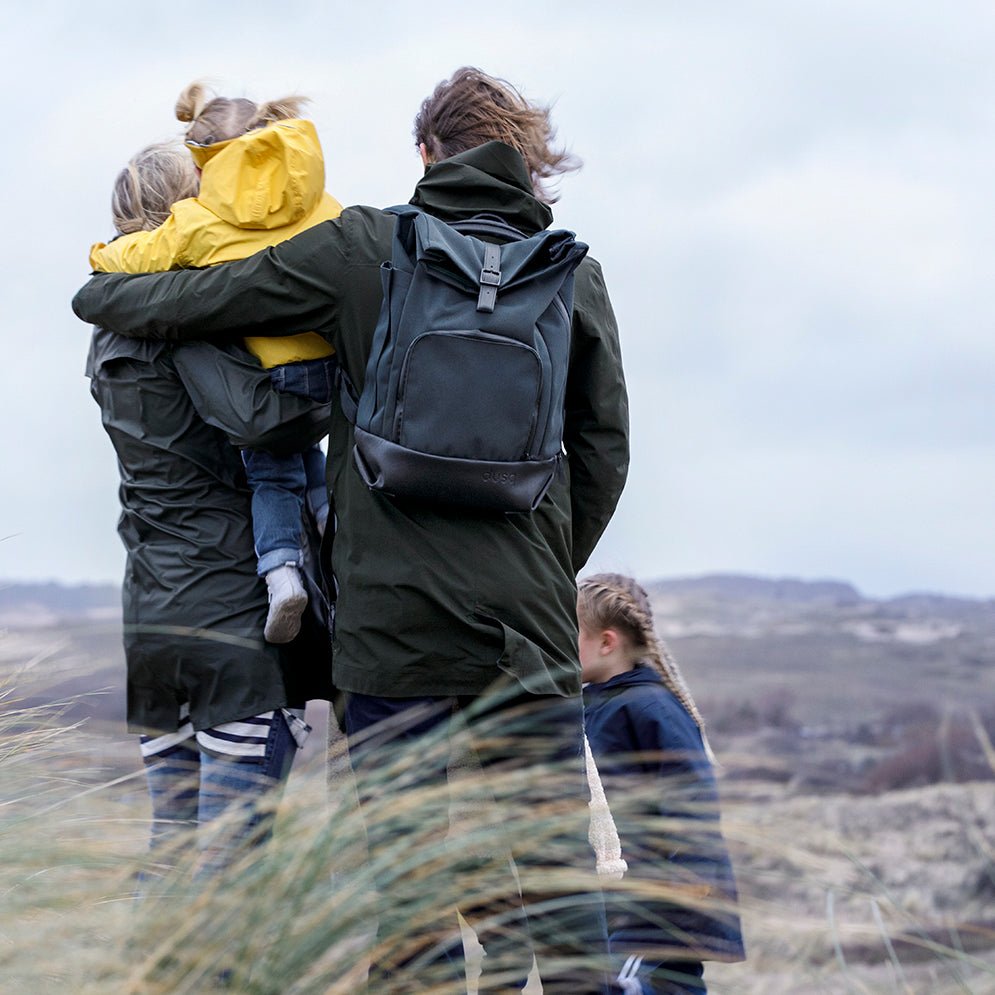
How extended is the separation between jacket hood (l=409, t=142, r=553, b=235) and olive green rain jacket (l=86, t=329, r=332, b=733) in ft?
1.69

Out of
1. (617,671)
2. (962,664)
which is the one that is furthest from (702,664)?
(617,671)

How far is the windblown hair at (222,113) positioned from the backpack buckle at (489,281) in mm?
868

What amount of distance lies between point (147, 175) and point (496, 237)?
1021mm

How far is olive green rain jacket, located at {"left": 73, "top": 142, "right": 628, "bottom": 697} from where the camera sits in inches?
103

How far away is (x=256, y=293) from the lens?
9.04 ft

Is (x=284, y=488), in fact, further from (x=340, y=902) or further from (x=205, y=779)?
(x=340, y=902)

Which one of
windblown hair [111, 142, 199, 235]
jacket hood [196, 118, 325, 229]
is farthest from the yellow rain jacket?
windblown hair [111, 142, 199, 235]

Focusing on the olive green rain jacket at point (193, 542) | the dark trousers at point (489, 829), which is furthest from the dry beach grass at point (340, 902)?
the olive green rain jacket at point (193, 542)

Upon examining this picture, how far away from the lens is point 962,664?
2394 inches

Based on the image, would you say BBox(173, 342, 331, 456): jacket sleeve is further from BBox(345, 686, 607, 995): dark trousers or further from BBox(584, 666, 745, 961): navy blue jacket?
BBox(584, 666, 745, 961): navy blue jacket

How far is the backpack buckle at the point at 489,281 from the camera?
101 inches

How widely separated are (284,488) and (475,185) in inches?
31.6

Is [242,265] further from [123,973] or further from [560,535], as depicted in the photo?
[123,973]

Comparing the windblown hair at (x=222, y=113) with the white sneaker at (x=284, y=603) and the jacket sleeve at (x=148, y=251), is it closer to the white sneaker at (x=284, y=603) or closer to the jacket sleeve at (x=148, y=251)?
the jacket sleeve at (x=148, y=251)
